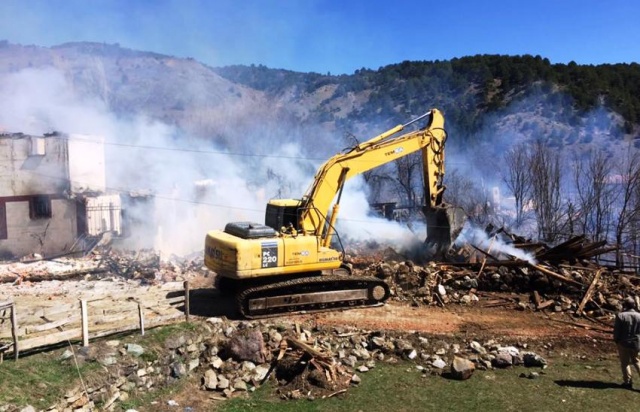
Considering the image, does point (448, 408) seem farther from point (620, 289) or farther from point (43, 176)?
point (43, 176)

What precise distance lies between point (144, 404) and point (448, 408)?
197 inches

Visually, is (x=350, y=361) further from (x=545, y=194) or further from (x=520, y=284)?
(x=545, y=194)

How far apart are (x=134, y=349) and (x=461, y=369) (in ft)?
19.7

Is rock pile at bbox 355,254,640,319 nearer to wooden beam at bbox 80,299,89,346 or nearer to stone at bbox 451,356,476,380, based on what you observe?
stone at bbox 451,356,476,380

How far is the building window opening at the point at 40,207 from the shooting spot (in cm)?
2217

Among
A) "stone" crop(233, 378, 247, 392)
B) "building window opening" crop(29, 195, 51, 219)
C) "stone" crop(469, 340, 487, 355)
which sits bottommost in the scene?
"stone" crop(233, 378, 247, 392)

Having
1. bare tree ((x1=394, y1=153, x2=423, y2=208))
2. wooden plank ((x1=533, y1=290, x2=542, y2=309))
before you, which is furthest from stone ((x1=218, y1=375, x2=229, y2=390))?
bare tree ((x1=394, y1=153, x2=423, y2=208))

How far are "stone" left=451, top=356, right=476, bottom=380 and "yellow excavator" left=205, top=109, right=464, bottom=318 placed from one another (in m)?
3.55

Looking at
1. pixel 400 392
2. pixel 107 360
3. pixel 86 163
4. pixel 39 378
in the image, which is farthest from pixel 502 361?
pixel 86 163

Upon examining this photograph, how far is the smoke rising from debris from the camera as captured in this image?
2280 centimetres

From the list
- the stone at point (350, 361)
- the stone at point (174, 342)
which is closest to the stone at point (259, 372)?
the stone at point (350, 361)

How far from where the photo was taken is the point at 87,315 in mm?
11328

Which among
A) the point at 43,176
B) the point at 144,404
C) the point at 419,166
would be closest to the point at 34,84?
the point at 43,176

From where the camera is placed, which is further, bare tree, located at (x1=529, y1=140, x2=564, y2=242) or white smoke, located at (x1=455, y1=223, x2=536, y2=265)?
bare tree, located at (x1=529, y1=140, x2=564, y2=242)
